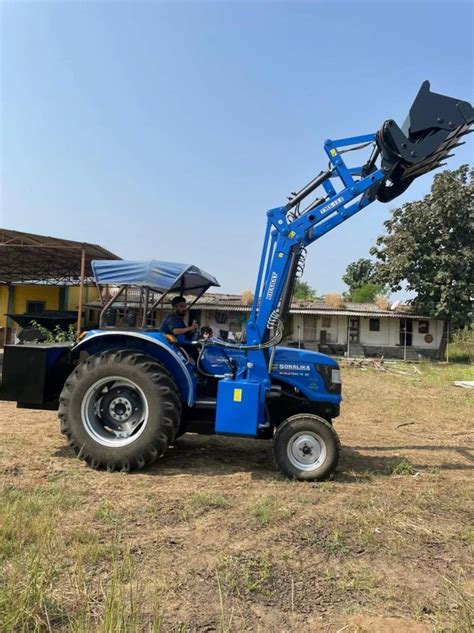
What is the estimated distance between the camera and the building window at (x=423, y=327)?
24.5 m

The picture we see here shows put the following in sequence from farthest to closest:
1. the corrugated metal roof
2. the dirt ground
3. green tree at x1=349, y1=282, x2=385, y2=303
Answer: green tree at x1=349, y1=282, x2=385, y2=303, the corrugated metal roof, the dirt ground

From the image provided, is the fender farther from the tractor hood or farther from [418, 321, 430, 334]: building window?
[418, 321, 430, 334]: building window

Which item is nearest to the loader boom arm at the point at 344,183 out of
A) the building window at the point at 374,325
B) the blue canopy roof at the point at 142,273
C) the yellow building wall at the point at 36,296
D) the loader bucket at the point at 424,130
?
the loader bucket at the point at 424,130

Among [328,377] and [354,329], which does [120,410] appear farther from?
[354,329]

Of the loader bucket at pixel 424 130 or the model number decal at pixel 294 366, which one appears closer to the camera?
the loader bucket at pixel 424 130

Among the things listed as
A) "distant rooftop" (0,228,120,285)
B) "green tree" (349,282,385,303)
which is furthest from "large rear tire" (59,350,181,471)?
"green tree" (349,282,385,303)

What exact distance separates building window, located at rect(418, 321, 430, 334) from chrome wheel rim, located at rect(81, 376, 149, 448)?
22536mm

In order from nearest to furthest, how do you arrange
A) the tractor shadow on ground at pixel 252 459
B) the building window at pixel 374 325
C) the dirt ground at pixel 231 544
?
the dirt ground at pixel 231 544
the tractor shadow on ground at pixel 252 459
the building window at pixel 374 325

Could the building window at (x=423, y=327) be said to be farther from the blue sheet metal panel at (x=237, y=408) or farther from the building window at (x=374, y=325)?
the blue sheet metal panel at (x=237, y=408)

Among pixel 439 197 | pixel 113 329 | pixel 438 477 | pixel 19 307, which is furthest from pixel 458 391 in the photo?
pixel 19 307

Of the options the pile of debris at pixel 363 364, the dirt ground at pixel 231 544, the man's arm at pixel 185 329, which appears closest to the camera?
the dirt ground at pixel 231 544

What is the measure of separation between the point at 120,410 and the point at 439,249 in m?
21.8

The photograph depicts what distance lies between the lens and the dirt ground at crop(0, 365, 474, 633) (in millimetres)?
2350

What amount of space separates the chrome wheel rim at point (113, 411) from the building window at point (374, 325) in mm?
21846
